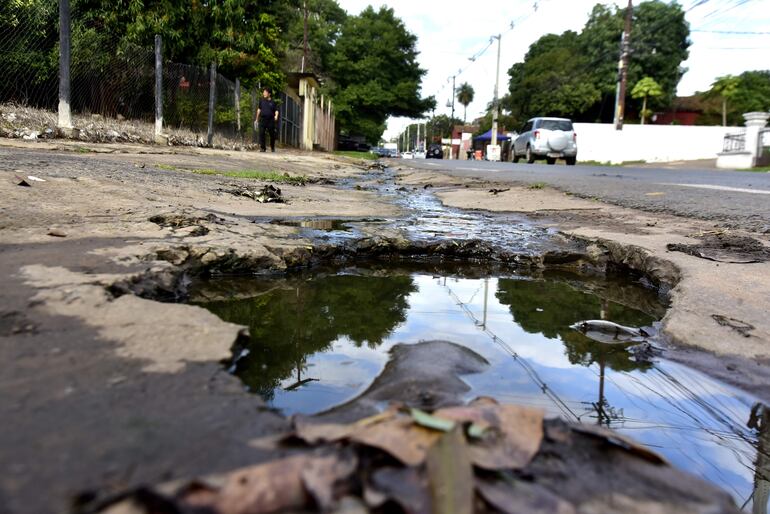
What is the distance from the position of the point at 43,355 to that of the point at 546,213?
13.8ft

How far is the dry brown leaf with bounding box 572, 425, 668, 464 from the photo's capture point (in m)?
0.90

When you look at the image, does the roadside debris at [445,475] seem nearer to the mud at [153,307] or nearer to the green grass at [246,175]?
the mud at [153,307]

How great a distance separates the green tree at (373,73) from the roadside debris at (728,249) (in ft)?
120

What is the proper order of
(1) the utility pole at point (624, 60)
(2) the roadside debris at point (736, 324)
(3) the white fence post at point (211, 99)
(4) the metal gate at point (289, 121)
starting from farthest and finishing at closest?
(1) the utility pole at point (624, 60), (4) the metal gate at point (289, 121), (3) the white fence post at point (211, 99), (2) the roadside debris at point (736, 324)

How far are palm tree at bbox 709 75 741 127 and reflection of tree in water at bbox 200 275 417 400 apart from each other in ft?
158

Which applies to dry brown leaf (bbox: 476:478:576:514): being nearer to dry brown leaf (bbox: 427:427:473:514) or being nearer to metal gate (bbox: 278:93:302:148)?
dry brown leaf (bbox: 427:427:473:514)

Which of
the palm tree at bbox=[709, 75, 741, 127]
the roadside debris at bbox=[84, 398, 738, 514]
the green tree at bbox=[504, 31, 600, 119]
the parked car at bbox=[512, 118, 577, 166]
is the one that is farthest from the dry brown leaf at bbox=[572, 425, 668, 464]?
the palm tree at bbox=[709, 75, 741, 127]

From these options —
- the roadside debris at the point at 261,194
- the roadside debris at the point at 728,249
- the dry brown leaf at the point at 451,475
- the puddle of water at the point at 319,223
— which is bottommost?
the dry brown leaf at the point at 451,475

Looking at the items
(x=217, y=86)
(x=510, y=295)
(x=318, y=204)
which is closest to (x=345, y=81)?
(x=217, y=86)

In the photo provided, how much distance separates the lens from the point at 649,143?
2991cm

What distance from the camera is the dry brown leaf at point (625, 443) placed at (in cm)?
90

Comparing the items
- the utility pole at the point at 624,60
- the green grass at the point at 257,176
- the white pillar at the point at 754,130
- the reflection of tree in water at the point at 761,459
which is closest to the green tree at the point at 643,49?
the utility pole at the point at 624,60

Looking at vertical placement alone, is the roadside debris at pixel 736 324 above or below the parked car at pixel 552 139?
below

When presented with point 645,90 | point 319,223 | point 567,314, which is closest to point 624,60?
point 645,90
